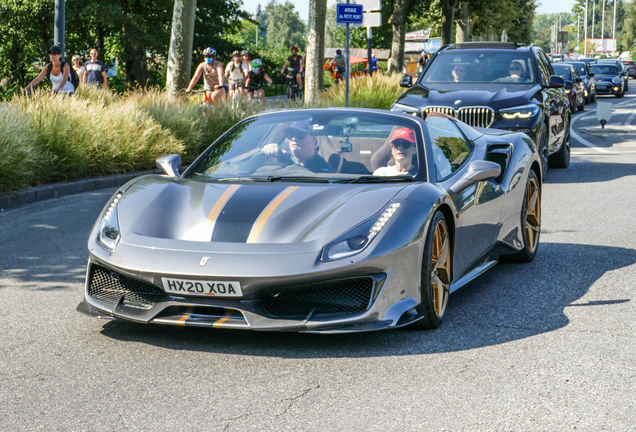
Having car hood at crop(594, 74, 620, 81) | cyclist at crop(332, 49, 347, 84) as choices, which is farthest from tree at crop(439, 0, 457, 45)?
car hood at crop(594, 74, 620, 81)

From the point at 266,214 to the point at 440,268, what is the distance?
1.11 meters

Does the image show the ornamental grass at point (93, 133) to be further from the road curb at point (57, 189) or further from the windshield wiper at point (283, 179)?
the windshield wiper at point (283, 179)

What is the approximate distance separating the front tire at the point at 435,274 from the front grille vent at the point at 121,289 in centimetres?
139

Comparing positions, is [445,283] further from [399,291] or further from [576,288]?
[576,288]

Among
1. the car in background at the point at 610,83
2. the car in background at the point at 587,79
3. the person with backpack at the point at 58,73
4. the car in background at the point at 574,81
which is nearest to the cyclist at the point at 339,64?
the car in background at the point at 574,81

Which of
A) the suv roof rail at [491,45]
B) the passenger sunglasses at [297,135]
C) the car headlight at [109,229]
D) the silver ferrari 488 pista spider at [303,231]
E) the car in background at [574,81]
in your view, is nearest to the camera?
the silver ferrari 488 pista spider at [303,231]

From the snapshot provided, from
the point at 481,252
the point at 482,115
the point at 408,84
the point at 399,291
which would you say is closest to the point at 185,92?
the point at 408,84

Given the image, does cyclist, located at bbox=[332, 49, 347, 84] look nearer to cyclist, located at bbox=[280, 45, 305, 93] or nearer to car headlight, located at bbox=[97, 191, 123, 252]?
cyclist, located at bbox=[280, 45, 305, 93]

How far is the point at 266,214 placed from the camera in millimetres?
4559

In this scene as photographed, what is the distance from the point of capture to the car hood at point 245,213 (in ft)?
14.5

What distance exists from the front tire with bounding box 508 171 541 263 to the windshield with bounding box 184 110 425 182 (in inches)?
63.3

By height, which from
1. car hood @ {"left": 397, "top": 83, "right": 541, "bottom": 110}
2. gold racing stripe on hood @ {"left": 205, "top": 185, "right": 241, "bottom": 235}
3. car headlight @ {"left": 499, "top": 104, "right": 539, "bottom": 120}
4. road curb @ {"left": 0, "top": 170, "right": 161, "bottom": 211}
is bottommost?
road curb @ {"left": 0, "top": 170, "right": 161, "bottom": 211}

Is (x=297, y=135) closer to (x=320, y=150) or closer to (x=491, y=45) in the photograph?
(x=320, y=150)

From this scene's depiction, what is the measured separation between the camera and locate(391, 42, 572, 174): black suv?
1150 centimetres
